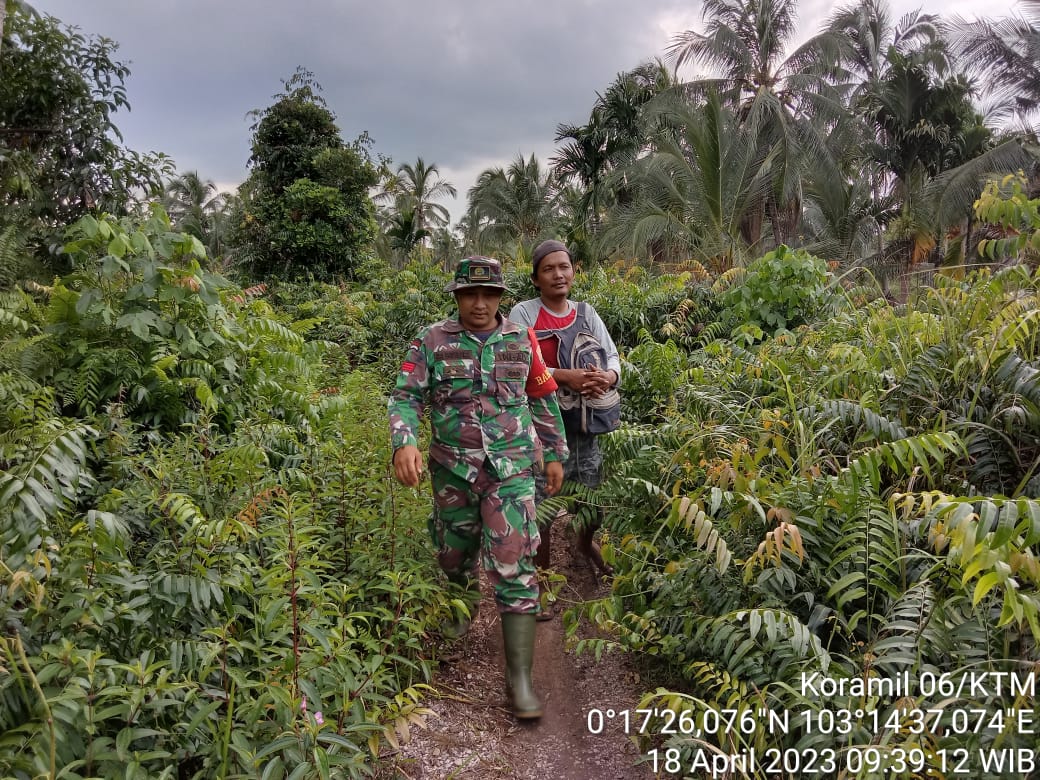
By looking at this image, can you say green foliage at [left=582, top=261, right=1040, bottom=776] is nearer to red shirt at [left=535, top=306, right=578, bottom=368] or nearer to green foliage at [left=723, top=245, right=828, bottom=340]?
red shirt at [left=535, top=306, right=578, bottom=368]

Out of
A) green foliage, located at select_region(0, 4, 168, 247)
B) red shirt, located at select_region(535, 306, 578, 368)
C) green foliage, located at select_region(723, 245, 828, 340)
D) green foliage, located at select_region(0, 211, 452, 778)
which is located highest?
green foliage, located at select_region(0, 4, 168, 247)

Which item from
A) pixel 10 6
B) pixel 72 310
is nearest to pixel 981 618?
pixel 72 310

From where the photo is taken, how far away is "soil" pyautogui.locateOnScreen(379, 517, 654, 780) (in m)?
2.48

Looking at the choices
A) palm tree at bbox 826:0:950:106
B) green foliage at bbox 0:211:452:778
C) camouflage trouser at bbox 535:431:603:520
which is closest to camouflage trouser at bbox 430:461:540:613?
green foliage at bbox 0:211:452:778

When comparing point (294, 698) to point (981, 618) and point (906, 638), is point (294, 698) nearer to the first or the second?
point (906, 638)

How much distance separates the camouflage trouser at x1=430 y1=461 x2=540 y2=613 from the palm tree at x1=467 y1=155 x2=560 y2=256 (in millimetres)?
29325

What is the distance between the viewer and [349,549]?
10.1ft

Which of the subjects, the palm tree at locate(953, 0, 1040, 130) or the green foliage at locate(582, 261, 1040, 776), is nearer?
the green foliage at locate(582, 261, 1040, 776)

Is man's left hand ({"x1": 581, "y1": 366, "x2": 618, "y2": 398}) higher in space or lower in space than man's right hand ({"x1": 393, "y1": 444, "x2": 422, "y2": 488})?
higher

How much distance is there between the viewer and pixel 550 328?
12.9 ft

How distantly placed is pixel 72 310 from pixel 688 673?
408 cm

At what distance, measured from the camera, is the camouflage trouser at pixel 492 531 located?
2887 millimetres

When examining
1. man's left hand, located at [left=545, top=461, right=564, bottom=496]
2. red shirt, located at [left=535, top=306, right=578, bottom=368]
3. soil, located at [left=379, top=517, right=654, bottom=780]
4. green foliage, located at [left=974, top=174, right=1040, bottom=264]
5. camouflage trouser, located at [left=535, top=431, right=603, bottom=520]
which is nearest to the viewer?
soil, located at [left=379, top=517, right=654, bottom=780]

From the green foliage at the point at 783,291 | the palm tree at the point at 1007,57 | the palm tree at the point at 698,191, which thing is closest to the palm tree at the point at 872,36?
A: the palm tree at the point at 1007,57
